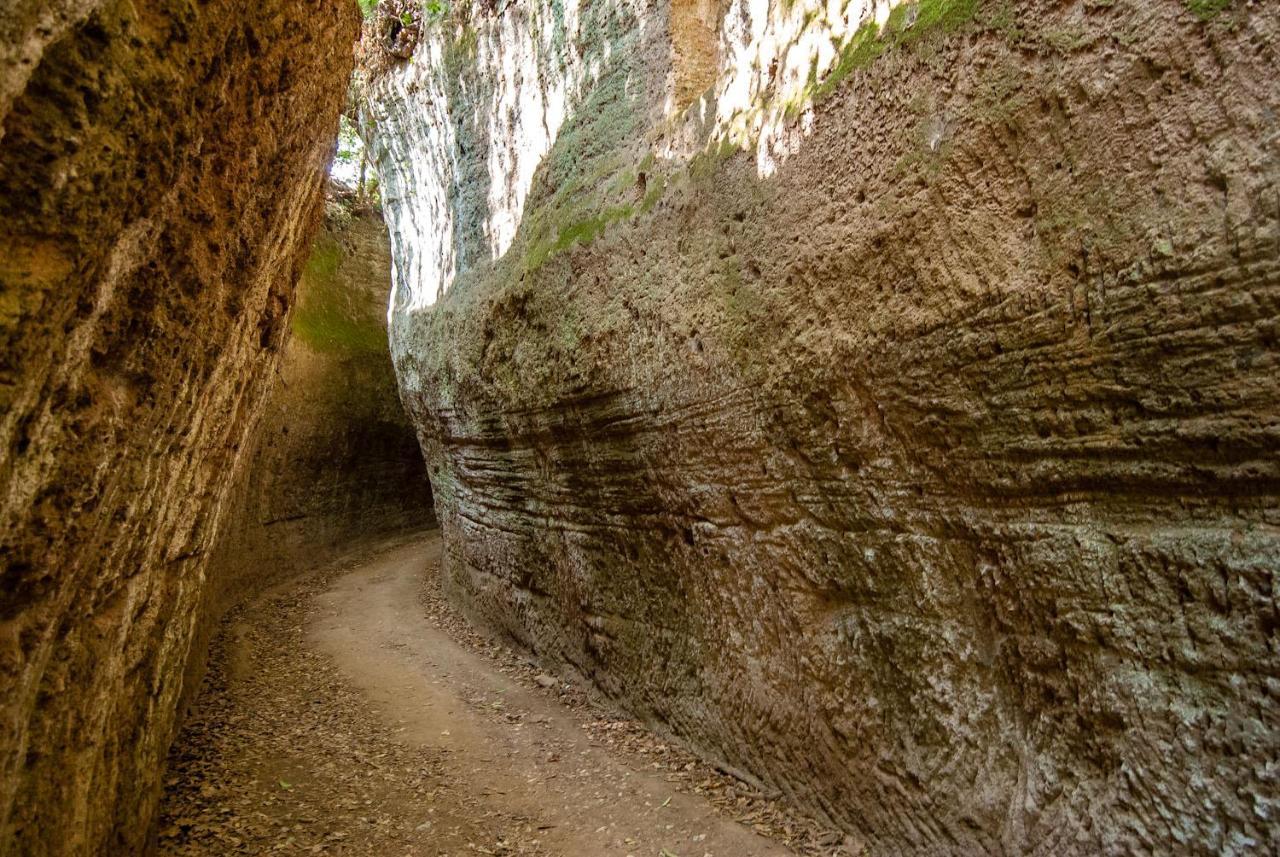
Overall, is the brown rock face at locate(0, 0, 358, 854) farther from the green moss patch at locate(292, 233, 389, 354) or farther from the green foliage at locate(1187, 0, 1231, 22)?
the green moss patch at locate(292, 233, 389, 354)

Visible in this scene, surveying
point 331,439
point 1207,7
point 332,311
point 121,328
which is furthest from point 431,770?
point 332,311

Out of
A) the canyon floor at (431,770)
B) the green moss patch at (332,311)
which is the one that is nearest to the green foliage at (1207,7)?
the canyon floor at (431,770)

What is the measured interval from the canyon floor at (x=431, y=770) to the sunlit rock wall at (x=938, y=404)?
0.47m

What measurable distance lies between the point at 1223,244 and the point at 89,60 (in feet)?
12.6

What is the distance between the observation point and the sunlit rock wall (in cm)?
326

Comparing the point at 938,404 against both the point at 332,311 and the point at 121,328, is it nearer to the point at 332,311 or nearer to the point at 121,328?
the point at 121,328

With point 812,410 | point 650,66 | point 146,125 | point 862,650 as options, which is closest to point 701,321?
point 812,410

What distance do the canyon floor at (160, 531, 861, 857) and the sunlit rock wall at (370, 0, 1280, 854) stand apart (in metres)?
0.47

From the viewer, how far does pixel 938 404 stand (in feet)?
13.9

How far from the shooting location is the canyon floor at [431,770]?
5312 millimetres

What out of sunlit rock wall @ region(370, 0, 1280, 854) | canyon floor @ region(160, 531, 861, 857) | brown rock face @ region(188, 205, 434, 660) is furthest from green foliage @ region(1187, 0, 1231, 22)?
brown rock face @ region(188, 205, 434, 660)

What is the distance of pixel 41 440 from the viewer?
92.4 inches

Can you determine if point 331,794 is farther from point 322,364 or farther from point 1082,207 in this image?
point 322,364

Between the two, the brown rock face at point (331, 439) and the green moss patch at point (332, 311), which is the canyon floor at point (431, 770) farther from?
the green moss patch at point (332, 311)
